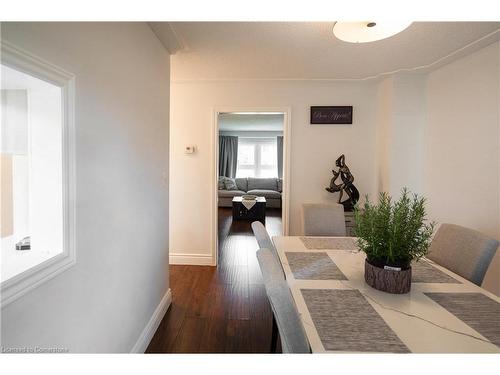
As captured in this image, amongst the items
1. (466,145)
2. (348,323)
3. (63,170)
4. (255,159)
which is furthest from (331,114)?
(255,159)

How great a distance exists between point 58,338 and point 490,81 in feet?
10.6

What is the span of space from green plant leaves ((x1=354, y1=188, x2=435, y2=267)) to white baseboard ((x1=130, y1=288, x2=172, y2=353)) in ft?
5.09

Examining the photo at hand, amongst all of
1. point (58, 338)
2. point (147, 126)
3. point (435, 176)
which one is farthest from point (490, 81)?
point (58, 338)

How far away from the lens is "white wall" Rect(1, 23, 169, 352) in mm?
890

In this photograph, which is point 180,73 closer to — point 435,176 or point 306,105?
Answer: point 306,105

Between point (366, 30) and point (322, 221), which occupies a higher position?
point (366, 30)

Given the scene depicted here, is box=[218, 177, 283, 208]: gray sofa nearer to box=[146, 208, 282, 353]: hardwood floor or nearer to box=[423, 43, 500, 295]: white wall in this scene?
box=[146, 208, 282, 353]: hardwood floor

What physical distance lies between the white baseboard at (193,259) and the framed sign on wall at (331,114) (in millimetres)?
2172

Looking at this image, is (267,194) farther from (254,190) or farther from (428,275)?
(428,275)

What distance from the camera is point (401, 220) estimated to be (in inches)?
44.3

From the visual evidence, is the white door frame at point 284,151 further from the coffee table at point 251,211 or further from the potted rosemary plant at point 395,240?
the coffee table at point 251,211

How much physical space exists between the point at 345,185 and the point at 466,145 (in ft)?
3.74

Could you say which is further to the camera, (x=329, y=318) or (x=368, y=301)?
(x=368, y=301)

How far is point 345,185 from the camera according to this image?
297 centimetres
